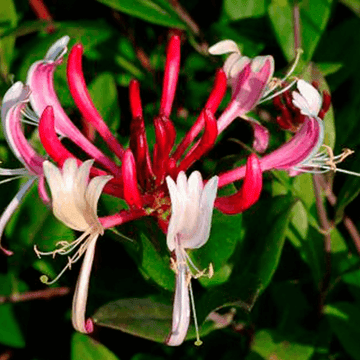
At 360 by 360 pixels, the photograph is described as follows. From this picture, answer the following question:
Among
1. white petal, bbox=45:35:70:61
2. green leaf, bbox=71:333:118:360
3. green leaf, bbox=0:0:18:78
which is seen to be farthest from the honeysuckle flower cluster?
green leaf, bbox=0:0:18:78

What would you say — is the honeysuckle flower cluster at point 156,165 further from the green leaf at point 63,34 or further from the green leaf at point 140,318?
the green leaf at point 63,34

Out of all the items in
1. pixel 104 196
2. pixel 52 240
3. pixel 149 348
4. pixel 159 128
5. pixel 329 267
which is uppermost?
pixel 159 128

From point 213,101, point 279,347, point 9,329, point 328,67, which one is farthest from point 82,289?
point 328,67

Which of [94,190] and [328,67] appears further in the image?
[328,67]

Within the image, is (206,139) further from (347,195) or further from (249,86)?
(347,195)

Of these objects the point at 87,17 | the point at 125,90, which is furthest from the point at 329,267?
the point at 87,17

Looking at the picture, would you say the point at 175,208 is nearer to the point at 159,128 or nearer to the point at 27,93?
the point at 159,128

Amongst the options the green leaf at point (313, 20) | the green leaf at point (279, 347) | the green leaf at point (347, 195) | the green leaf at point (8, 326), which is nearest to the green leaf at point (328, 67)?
the green leaf at point (313, 20)
